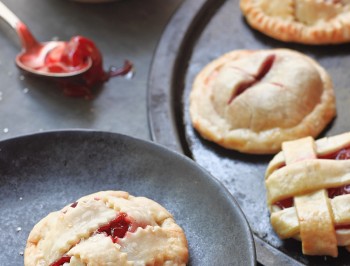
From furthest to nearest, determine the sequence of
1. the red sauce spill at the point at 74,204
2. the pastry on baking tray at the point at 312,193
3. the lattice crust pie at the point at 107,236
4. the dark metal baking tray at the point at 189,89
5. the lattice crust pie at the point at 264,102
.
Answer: the lattice crust pie at the point at 264,102 → the dark metal baking tray at the point at 189,89 → the pastry on baking tray at the point at 312,193 → the red sauce spill at the point at 74,204 → the lattice crust pie at the point at 107,236

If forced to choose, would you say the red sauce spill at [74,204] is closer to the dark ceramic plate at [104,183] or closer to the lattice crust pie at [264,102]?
the dark ceramic plate at [104,183]

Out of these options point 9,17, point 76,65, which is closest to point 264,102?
point 76,65

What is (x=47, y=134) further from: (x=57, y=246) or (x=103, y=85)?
(x=103, y=85)

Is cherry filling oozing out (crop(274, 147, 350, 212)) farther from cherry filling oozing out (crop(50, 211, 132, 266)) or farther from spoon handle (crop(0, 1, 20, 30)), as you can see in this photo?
spoon handle (crop(0, 1, 20, 30))

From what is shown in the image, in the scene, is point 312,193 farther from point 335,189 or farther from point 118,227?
point 118,227

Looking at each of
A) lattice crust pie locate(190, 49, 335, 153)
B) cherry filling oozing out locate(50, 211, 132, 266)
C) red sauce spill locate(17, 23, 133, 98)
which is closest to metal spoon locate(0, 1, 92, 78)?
red sauce spill locate(17, 23, 133, 98)

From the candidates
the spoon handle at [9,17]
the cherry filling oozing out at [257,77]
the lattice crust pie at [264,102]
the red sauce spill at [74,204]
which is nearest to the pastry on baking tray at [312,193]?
the lattice crust pie at [264,102]

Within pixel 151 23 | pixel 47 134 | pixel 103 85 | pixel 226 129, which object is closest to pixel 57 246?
pixel 47 134
